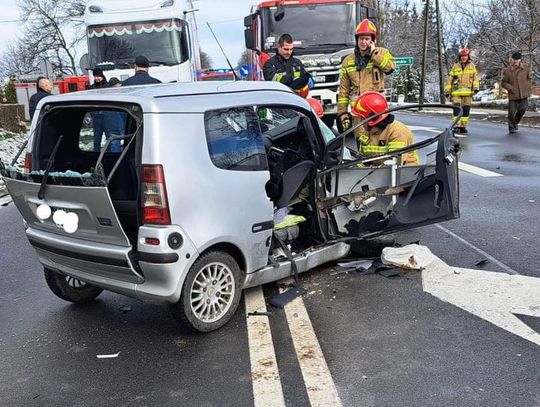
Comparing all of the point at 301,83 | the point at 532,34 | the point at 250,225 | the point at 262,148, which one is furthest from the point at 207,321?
the point at 532,34

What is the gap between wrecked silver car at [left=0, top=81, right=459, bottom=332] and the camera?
3398 millimetres

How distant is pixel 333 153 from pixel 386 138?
1064 millimetres

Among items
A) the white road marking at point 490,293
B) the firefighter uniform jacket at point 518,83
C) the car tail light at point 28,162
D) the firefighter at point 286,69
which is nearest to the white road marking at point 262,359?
the white road marking at point 490,293

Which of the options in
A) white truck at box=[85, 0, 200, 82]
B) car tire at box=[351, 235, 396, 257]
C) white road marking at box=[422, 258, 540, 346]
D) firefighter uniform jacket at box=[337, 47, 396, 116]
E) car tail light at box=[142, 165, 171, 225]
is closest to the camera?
car tail light at box=[142, 165, 171, 225]

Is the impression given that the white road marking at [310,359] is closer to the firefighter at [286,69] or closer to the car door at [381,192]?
the car door at [381,192]

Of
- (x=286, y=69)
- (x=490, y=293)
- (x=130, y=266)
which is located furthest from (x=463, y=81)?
(x=130, y=266)

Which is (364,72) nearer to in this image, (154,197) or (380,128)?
(380,128)

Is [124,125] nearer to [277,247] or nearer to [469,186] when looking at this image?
[277,247]

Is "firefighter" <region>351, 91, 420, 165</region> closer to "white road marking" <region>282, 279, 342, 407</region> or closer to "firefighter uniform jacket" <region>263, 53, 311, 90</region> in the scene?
"white road marking" <region>282, 279, 342, 407</region>

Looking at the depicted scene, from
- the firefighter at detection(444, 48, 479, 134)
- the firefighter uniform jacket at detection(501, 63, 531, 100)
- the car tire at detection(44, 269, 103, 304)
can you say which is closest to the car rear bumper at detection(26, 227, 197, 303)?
the car tire at detection(44, 269, 103, 304)

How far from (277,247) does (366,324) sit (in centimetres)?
97

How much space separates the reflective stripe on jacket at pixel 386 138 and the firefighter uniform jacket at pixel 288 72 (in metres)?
2.96

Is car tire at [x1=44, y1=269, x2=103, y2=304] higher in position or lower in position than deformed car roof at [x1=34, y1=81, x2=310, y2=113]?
lower

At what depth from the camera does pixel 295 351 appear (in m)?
3.47
